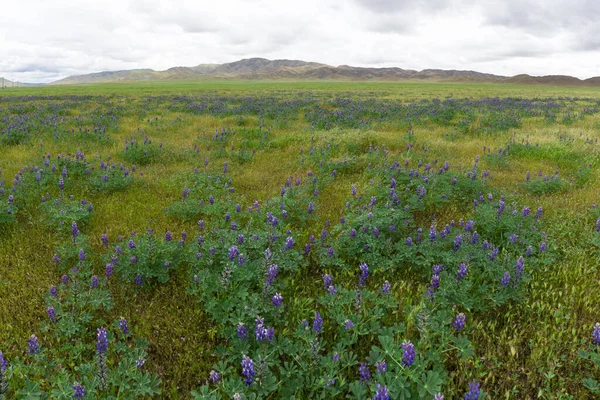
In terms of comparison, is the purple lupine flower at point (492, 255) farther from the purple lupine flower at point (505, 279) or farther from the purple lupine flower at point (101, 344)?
the purple lupine flower at point (101, 344)

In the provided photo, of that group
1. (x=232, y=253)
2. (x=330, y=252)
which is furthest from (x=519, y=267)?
(x=232, y=253)

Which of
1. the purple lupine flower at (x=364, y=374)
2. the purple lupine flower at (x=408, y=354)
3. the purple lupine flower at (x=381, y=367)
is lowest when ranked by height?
the purple lupine flower at (x=364, y=374)

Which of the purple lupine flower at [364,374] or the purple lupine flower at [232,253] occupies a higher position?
the purple lupine flower at [232,253]

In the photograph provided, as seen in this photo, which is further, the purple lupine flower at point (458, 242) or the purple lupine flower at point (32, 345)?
the purple lupine flower at point (458, 242)

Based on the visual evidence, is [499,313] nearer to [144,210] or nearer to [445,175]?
[445,175]

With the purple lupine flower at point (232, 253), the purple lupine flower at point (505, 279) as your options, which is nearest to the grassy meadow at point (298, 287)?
the purple lupine flower at point (232, 253)

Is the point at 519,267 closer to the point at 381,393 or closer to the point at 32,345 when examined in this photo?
the point at 381,393

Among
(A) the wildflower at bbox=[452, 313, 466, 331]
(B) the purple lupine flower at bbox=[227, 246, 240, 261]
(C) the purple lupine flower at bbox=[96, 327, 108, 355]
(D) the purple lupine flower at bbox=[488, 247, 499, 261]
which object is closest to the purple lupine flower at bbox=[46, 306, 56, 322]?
(C) the purple lupine flower at bbox=[96, 327, 108, 355]

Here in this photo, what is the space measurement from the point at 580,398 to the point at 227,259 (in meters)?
3.23

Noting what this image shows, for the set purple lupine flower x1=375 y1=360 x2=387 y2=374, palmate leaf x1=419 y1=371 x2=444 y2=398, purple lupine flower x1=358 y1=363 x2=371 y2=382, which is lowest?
purple lupine flower x1=358 y1=363 x2=371 y2=382

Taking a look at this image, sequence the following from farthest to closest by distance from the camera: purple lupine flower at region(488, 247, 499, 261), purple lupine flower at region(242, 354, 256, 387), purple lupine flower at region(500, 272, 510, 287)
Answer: purple lupine flower at region(488, 247, 499, 261) < purple lupine flower at region(500, 272, 510, 287) < purple lupine flower at region(242, 354, 256, 387)

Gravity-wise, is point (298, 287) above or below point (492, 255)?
below

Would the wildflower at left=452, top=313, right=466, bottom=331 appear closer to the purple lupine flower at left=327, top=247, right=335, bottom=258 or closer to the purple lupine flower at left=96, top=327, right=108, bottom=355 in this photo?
the purple lupine flower at left=327, top=247, right=335, bottom=258

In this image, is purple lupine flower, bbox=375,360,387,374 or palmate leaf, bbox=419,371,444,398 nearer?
palmate leaf, bbox=419,371,444,398
